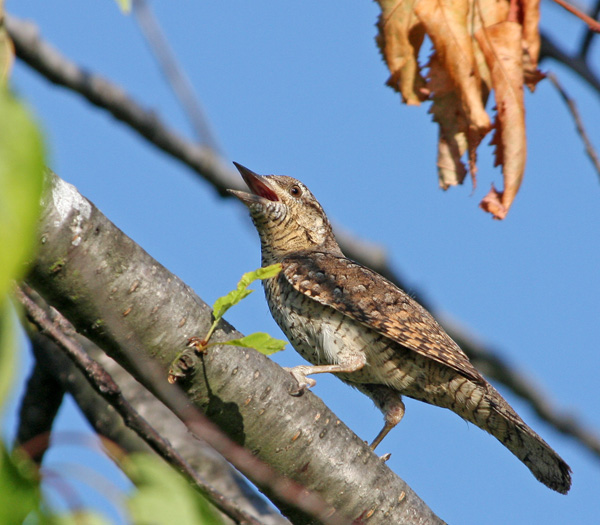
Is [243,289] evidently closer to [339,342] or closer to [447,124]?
[447,124]

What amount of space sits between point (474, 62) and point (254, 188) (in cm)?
285

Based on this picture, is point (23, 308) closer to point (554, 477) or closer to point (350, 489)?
point (350, 489)

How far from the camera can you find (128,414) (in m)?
1.50

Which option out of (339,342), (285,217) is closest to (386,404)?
(339,342)

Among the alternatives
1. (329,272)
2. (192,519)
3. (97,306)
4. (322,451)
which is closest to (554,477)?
(329,272)

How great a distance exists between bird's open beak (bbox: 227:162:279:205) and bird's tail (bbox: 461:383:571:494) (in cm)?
183

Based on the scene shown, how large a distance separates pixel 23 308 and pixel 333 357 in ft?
9.06

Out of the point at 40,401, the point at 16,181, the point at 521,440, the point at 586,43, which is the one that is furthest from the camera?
the point at 521,440

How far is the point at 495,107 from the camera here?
2512 mm

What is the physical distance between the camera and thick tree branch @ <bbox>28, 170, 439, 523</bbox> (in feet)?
6.95

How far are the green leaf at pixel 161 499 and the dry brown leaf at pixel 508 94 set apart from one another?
1.63 meters

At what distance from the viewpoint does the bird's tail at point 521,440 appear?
161 inches

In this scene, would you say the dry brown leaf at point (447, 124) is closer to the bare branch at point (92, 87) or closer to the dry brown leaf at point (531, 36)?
the dry brown leaf at point (531, 36)

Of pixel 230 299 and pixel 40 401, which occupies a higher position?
pixel 230 299
